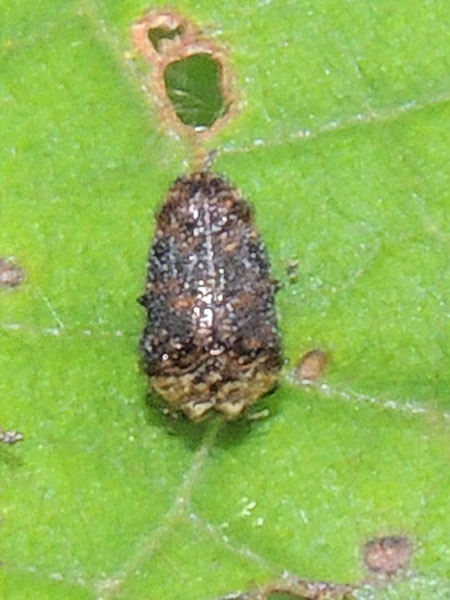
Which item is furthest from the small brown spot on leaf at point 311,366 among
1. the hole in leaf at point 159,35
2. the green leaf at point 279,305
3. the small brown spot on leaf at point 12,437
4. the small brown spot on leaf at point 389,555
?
the hole in leaf at point 159,35

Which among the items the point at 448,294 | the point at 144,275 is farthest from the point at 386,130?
the point at 144,275

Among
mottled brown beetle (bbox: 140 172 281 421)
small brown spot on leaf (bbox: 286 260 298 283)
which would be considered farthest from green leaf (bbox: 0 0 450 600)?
mottled brown beetle (bbox: 140 172 281 421)

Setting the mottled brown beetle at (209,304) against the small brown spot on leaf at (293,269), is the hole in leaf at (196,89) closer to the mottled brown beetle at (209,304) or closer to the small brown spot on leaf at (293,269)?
the mottled brown beetle at (209,304)

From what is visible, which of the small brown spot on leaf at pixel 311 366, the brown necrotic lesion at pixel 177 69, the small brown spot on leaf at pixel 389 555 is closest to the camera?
the small brown spot on leaf at pixel 389 555

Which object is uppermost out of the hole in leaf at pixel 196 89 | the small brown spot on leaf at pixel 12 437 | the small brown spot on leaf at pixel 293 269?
the hole in leaf at pixel 196 89

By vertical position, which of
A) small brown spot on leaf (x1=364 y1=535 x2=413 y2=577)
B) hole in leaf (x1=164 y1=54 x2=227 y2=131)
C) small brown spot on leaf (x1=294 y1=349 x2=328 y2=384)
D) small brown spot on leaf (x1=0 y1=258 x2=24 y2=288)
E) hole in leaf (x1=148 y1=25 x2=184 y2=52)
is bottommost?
small brown spot on leaf (x1=364 y1=535 x2=413 y2=577)

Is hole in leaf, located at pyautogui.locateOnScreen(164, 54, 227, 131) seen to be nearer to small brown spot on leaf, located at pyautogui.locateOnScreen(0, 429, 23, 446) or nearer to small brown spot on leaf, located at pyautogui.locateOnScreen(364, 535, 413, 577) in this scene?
small brown spot on leaf, located at pyautogui.locateOnScreen(0, 429, 23, 446)
